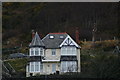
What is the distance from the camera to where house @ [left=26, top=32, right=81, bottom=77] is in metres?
9.09

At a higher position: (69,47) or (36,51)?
(69,47)

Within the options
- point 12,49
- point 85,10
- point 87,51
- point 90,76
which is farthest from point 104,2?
point 12,49

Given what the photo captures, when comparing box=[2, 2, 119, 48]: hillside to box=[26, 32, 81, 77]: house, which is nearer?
box=[26, 32, 81, 77]: house

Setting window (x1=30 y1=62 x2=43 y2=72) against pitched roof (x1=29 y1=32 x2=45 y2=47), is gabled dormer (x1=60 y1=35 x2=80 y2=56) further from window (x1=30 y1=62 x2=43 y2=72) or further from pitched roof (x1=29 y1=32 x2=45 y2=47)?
window (x1=30 y1=62 x2=43 y2=72)

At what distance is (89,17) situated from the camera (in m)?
9.29

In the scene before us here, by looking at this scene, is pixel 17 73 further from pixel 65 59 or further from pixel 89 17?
pixel 89 17

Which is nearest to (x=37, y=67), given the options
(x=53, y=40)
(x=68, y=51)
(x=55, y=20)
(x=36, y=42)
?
(x=36, y=42)

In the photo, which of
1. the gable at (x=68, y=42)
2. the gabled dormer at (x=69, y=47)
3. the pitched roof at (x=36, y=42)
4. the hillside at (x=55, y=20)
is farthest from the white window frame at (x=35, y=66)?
the gable at (x=68, y=42)

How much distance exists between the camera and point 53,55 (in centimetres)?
909

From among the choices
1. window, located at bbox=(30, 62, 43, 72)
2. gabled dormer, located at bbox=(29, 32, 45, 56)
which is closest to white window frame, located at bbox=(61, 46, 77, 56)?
gabled dormer, located at bbox=(29, 32, 45, 56)

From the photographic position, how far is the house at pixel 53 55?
29.8 ft

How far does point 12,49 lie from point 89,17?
257 cm

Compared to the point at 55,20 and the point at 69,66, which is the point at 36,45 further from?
the point at 69,66

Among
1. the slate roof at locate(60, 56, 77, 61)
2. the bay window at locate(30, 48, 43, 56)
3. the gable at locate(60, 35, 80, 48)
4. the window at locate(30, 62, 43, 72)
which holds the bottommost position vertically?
the window at locate(30, 62, 43, 72)
